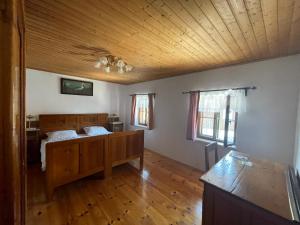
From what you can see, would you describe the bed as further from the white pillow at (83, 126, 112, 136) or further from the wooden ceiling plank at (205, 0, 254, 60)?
the wooden ceiling plank at (205, 0, 254, 60)

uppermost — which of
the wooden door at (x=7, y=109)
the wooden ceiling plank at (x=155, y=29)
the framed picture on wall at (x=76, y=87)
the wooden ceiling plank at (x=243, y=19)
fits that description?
the wooden ceiling plank at (x=243, y=19)

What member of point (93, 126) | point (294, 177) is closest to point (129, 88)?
point (93, 126)

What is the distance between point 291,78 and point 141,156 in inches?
118

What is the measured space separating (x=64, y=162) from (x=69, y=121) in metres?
2.21

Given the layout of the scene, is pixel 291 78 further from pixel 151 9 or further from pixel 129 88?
pixel 129 88

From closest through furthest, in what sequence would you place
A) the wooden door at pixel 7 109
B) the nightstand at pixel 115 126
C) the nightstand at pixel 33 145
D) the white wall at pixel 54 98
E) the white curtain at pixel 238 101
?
the wooden door at pixel 7 109, the white curtain at pixel 238 101, the nightstand at pixel 33 145, the white wall at pixel 54 98, the nightstand at pixel 115 126

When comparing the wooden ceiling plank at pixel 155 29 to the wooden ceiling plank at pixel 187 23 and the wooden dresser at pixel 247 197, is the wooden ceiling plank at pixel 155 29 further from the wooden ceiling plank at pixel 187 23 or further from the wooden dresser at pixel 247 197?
the wooden dresser at pixel 247 197

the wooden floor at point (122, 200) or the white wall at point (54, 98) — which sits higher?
the white wall at point (54, 98)

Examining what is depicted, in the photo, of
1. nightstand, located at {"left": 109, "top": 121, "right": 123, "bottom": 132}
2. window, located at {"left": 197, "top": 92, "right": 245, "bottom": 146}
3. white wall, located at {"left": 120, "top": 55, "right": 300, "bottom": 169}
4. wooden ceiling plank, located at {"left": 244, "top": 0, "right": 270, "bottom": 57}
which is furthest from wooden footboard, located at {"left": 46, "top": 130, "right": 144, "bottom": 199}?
wooden ceiling plank, located at {"left": 244, "top": 0, "right": 270, "bottom": 57}

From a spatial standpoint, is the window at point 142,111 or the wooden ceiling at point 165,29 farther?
the window at point 142,111

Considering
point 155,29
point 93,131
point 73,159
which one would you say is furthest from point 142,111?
point 155,29

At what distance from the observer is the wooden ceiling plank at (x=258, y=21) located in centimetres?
123

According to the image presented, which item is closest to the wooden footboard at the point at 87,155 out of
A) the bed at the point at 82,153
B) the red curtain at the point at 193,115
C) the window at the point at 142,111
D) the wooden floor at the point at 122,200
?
the bed at the point at 82,153

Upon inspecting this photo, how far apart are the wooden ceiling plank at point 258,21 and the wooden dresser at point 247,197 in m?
1.52
